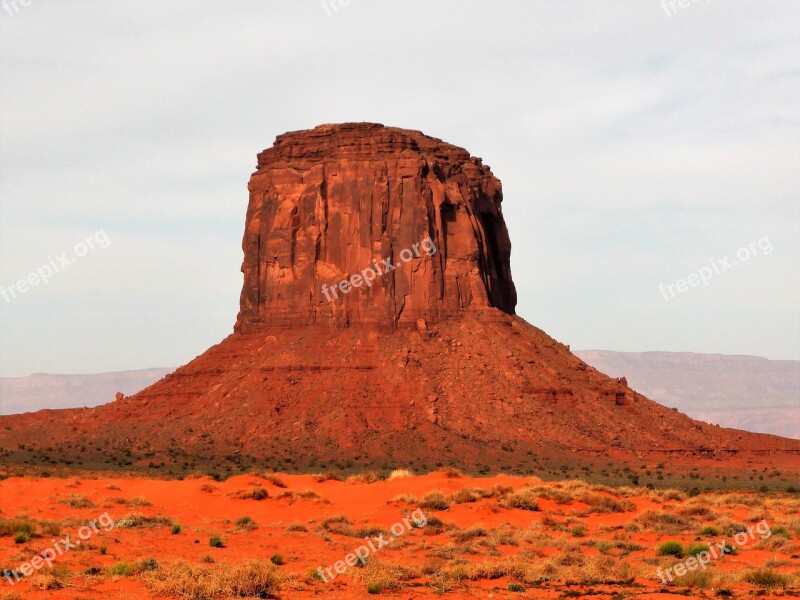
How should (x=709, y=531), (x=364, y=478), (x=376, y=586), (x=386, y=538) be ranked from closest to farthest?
(x=376, y=586) < (x=386, y=538) < (x=709, y=531) < (x=364, y=478)

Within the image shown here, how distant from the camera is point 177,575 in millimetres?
23594

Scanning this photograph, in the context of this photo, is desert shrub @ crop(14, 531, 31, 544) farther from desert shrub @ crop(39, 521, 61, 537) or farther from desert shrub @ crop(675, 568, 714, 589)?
desert shrub @ crop(675, 568, 714, 589)

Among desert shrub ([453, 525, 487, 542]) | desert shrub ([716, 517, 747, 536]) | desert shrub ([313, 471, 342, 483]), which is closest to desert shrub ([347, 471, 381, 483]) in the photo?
desert shrub ([313, 471, 342, 483])

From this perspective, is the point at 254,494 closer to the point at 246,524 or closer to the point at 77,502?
the point at 77,502

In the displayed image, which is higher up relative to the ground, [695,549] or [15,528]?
[15,528]

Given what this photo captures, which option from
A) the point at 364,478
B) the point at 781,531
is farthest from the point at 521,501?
the point at 364,478

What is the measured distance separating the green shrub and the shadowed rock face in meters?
49.6

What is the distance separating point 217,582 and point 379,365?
2074 inches

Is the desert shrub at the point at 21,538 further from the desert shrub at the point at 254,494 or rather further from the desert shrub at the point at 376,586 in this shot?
the desert shrub at the point at 254,494

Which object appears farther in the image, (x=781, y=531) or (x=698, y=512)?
(x=698, y=512)

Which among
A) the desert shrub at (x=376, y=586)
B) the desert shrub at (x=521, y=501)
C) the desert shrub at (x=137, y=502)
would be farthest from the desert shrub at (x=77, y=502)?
the desert shrub at (x=376, y=586)

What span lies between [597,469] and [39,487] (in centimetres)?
3273

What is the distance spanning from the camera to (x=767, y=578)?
24.7 meters

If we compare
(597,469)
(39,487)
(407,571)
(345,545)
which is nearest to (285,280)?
(597,469)
